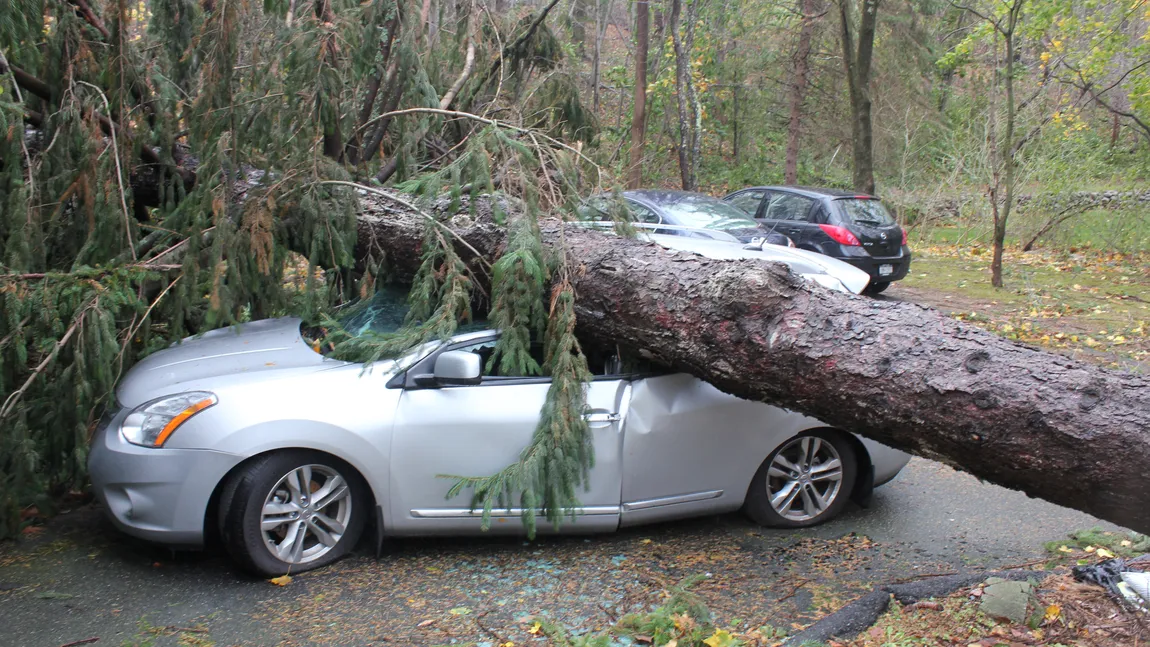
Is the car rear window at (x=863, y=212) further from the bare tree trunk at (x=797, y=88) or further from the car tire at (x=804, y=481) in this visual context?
the car tire at (x=804, y=481)

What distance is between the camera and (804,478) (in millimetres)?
5242

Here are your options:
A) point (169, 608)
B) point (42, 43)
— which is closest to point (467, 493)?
point (169, 608)

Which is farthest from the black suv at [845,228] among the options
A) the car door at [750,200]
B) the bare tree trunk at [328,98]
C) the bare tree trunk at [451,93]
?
the bare tree trunk at [328,98]

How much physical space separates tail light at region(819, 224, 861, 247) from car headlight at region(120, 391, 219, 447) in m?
10.7

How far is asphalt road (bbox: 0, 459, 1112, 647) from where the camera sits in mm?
3912

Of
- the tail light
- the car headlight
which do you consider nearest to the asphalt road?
the car headlight

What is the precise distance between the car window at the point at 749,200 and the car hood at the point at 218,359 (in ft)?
34.8

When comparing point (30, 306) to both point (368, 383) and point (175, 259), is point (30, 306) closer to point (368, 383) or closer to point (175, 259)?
point (175, 259)

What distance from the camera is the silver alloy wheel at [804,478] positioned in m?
5.20

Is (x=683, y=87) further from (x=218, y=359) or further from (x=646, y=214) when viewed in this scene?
(x=218, y=359)

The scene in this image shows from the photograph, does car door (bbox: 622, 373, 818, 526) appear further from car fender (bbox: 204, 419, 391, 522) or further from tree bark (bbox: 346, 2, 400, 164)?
tree bark (bbox: 346, 2, 400, 164)

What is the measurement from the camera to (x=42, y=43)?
571 cm

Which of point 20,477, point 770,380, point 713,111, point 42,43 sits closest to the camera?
point 770,380

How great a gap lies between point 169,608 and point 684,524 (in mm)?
2784
